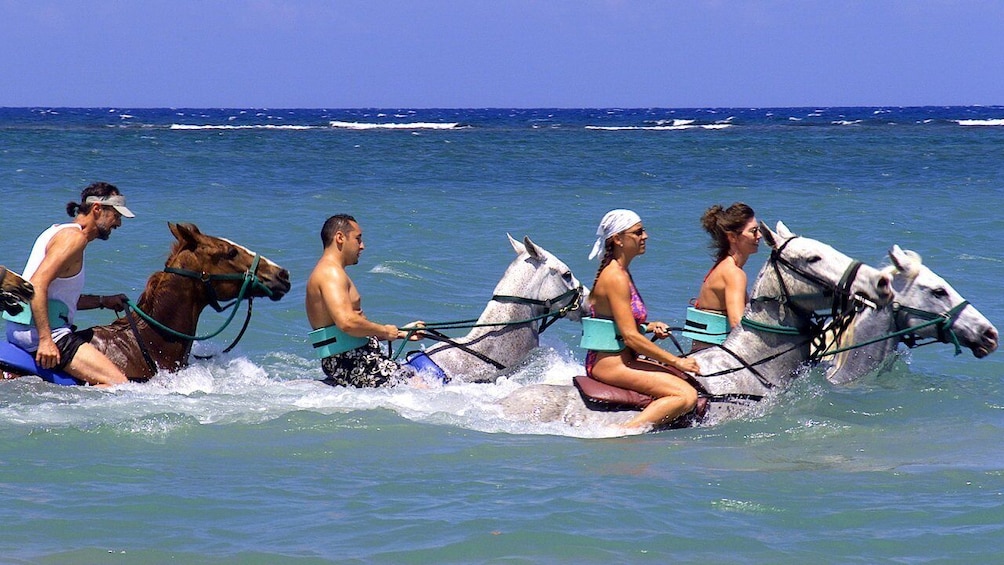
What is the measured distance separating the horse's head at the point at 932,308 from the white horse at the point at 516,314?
199 cm

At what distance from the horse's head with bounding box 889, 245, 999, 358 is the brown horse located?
3810 mm

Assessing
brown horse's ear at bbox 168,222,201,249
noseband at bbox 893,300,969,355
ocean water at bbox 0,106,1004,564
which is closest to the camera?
ocean water at bbox 0,106,1004,564

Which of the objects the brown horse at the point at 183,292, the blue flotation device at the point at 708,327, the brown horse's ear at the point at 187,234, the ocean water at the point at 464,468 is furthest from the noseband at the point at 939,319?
the brown horse's ear at the point at 187,234

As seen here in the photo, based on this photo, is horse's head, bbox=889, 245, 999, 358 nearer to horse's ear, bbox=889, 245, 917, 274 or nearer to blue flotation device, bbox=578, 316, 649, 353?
horse's ear, bbox=889, 245, 917, 274

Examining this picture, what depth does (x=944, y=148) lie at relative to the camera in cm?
4188

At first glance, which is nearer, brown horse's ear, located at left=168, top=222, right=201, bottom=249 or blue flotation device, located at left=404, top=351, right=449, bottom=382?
brown horse's ear, located at left=168, top=222, right=201, bottom=249

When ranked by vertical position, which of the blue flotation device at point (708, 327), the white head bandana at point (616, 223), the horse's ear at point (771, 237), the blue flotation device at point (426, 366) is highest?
the white head bandana at point (616, 223)

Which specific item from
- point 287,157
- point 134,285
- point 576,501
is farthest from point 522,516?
point 287,157

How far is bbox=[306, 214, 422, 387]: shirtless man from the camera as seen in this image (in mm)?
7672

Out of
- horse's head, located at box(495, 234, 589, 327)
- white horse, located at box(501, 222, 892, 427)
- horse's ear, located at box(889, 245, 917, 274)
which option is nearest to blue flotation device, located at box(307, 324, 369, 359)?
horse's head, located at box(495, 234, 589, 327)

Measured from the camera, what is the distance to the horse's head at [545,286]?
8.33 m

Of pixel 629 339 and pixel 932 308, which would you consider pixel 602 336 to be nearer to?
pixel 629 339

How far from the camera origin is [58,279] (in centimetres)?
766

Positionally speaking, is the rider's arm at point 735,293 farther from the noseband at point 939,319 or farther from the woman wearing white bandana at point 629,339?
the noseband at point 939,319
